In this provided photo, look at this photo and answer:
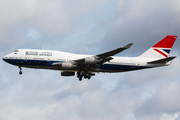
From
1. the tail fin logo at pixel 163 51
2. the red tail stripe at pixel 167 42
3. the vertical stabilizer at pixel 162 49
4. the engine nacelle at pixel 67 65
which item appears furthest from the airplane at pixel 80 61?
the red tail stripe at pixel 167 42

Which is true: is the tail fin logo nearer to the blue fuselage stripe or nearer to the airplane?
the airplane

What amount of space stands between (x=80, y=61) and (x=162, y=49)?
17.7 metres

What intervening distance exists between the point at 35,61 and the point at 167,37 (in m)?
26.3

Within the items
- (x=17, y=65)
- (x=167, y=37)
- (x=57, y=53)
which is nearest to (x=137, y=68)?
(x=167, y=37)

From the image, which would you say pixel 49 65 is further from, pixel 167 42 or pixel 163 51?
pixel 167 42

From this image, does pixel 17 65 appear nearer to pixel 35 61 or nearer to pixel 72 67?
pixel 35 61

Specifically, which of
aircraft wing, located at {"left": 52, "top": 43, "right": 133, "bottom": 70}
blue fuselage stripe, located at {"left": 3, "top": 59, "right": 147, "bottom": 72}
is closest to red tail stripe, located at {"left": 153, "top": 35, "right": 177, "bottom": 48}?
blue fuselage stripe, located at {"left": 3, "top": 59, "right": 147, "bottom": 72}

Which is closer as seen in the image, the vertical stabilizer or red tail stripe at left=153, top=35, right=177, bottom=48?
the vertical stabilizer

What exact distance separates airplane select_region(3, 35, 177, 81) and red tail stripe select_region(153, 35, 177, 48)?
407 cm

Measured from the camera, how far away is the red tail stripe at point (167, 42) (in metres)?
52.5

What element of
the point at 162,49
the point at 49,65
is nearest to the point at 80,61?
the point at 49,65

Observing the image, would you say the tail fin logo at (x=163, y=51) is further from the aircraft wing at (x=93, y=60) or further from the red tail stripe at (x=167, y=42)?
the aircraft wing at (x=93, y=60)

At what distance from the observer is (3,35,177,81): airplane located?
146 feet

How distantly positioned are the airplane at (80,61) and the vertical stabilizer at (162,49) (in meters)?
1.55
